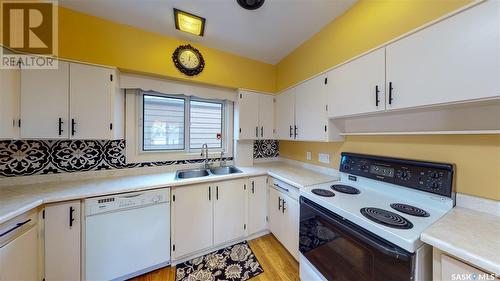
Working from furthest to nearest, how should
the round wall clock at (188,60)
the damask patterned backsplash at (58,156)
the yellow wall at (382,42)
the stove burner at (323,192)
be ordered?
the round wall clock at (188,60)
the damask patterned backsplash at (58,156)
the stove burner at (323,192)
the yellow wall at (382,42)

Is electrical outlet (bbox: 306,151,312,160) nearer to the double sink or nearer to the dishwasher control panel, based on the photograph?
the double sink

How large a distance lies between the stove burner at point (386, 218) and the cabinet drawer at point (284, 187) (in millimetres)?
709

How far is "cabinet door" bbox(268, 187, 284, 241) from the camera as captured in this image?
6.67 ft

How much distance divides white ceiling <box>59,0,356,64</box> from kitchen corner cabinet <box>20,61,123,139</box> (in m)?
0.61

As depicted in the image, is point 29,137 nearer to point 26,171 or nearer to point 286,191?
point 26,171

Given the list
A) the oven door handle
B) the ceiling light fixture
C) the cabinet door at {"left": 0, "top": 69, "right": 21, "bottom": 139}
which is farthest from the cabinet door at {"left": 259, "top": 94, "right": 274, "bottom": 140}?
the cabinet door at {"left": 0, "top": 69, "right": 21, "bottom": 139}

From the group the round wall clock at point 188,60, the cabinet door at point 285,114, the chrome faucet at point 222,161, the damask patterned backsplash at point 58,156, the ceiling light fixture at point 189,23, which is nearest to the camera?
the damask patterned backsplash at point 58,156

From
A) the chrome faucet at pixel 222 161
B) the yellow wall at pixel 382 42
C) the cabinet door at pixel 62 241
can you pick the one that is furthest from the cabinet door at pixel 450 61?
the cabinet door at pixel 62 241

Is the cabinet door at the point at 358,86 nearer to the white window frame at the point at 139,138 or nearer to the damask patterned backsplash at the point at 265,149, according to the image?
the damask patterned backsplash at the point at 265,149

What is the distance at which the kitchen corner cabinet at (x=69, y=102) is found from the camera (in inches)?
57.6

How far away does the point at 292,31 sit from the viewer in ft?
6.77

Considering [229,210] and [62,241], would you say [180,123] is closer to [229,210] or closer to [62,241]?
[229,210]

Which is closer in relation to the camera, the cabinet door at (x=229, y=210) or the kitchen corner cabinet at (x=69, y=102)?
the kitchen corner cabinet at (x=69, y=102)

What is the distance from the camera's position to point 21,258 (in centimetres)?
115
